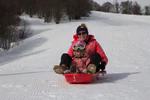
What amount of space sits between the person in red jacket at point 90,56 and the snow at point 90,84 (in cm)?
27

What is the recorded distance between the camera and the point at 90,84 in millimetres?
4082

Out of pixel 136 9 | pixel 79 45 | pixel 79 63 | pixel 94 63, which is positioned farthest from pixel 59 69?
pixel 136 9

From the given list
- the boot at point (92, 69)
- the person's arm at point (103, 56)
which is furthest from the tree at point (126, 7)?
the boot at point (92, 69)

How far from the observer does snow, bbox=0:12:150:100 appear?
3246mm

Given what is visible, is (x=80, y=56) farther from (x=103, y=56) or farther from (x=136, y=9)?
(x=136, y=9)

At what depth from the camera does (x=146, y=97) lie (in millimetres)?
2971

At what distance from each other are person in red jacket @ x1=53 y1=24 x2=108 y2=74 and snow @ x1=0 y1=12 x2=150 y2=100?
27 centimetres

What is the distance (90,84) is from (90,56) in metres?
0.57

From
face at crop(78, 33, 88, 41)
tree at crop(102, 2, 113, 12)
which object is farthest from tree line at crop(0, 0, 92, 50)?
tree at crop(102, 2, 113, 12)

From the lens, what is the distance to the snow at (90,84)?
10.6 feet

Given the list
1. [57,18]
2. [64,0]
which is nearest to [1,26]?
[57,18]

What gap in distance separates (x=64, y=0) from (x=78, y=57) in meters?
31.0

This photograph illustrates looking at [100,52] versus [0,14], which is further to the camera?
[0,14]

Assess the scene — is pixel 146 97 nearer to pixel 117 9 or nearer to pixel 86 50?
pixel 86 50
